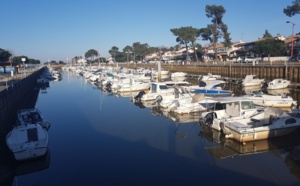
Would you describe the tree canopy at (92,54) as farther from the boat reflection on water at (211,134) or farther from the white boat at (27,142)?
the white boat at (27,142)

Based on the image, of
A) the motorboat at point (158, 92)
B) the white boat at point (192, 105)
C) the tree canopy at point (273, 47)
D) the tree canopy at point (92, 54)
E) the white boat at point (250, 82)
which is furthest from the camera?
the tree canopy at point (92, 54)

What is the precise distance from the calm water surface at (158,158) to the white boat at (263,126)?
0.42 meters

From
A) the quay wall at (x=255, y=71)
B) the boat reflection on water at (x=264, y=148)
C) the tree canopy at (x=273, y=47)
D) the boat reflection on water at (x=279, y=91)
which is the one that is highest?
the tree canopy at (x=273, y=47)

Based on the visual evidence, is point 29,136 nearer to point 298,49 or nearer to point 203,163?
point 203,163

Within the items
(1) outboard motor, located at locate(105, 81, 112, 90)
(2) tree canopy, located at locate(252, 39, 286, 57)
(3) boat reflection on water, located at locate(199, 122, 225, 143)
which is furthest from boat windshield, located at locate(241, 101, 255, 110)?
(2) tree canopy, located at locate(252, 39, 286, 57)

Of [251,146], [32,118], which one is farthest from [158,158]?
[32,118]

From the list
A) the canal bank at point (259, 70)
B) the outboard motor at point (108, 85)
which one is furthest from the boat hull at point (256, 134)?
the outboard motor at point (108, 85)

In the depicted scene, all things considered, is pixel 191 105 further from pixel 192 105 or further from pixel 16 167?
pixel 16 167

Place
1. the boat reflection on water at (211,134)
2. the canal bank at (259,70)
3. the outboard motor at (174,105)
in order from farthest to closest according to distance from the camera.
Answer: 1. the canal bank at (259,70)
2. the outboard motor at (174,105)
3. the boat reflection on water at (211,134)

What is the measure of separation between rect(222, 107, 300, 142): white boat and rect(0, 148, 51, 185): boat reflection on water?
10555 mm

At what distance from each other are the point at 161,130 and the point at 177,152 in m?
4.41

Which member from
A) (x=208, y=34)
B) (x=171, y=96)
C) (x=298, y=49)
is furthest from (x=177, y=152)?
(x=208, y=34)

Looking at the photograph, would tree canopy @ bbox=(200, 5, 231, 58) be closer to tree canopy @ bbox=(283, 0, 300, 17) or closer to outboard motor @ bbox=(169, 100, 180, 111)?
tree canopy @ bbox=(283, 0, 300, 17)

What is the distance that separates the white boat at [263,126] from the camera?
14703 mm
